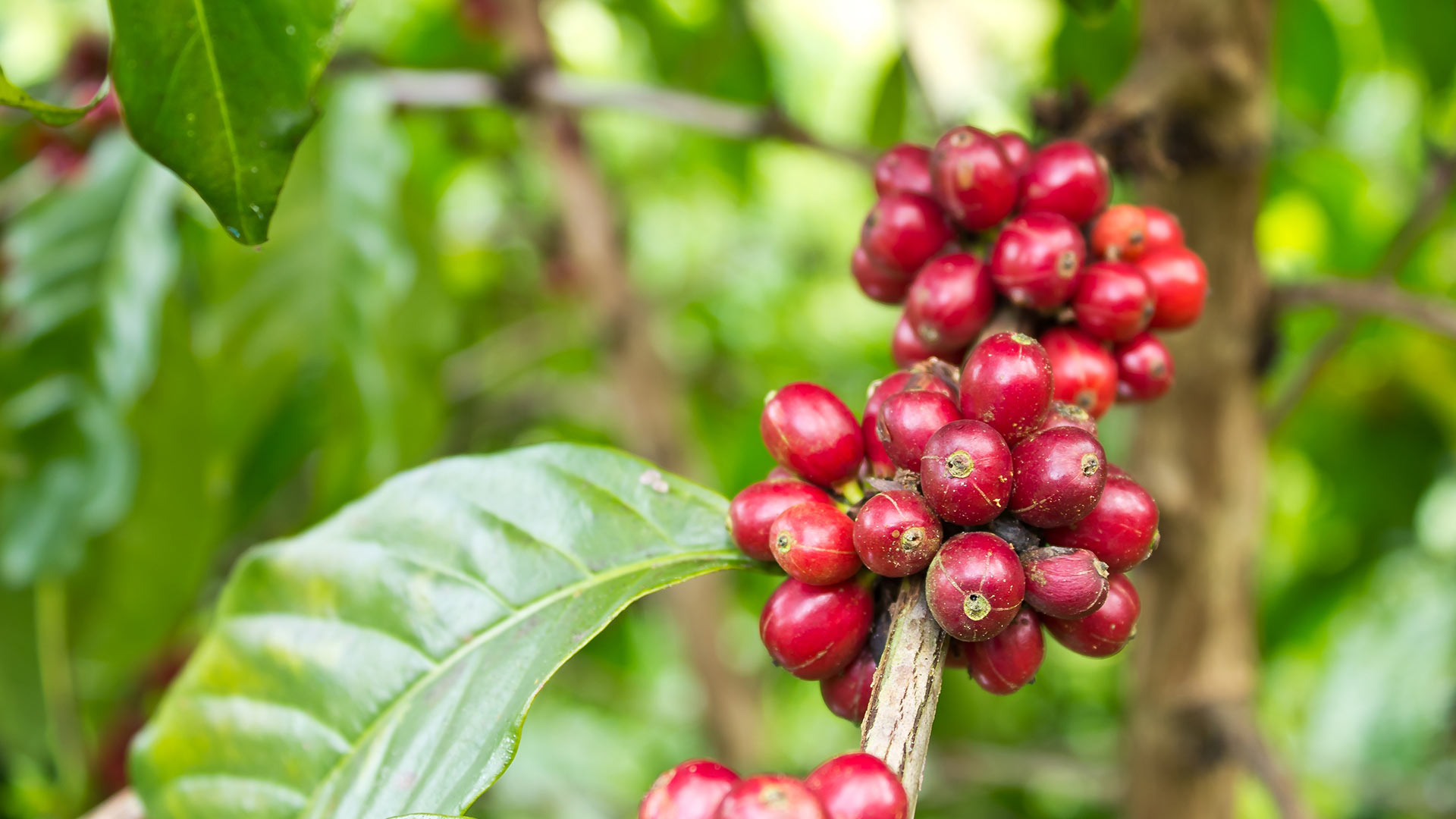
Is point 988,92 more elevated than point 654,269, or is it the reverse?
point 988,92

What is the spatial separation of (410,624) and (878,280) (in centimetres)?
49

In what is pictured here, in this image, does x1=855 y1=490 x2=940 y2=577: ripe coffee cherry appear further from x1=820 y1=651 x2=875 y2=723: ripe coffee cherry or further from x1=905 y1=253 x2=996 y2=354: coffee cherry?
x1=905 y1=253 x2=996 y2=354: coffee cherry

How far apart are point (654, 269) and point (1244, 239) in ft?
10.6

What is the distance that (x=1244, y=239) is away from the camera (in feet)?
4.07

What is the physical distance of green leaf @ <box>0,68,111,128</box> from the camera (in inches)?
22.7

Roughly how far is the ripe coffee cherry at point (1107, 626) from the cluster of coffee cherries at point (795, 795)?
22cm

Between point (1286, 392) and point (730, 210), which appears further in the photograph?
point (730, 210)

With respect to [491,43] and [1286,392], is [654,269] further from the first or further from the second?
[1286,392]

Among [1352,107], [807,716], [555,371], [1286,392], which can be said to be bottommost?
[807,716]

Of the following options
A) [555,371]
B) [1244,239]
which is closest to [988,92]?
[555,371]

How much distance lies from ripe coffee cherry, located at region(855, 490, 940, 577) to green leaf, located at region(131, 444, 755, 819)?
0.17 meters

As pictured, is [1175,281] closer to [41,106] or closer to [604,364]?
[41,106]

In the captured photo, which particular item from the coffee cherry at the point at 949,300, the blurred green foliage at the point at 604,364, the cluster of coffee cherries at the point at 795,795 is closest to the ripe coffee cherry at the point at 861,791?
the cluster of coffee cherries at the point at 795,795

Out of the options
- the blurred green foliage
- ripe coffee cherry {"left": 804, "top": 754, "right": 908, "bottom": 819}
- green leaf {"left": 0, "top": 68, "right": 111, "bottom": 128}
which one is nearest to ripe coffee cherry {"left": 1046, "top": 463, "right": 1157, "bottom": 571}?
ripe coffee cherry {"left": 804, "top": 754, "right": 908, "bottom": 819}
